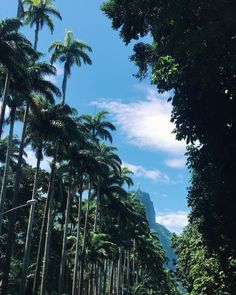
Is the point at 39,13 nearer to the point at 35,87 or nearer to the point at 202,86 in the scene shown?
the point at 35,87

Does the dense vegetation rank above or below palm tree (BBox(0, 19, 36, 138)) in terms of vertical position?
below

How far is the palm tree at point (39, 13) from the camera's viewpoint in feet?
144

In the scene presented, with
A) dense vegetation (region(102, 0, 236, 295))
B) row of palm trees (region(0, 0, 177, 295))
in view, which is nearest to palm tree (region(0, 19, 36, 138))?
row of palm trees (region(0, 0, 177, 295))

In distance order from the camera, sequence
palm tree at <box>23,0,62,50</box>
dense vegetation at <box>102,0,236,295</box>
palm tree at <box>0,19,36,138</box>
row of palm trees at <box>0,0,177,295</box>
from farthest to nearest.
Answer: palm tree at <box>23,0,62,50</box> → row of palm trees at <box>0,0,177,295</box> → palm tree at <box>0,19,36,138</box> → dense vegetation at <box>102,0,236,295</box>

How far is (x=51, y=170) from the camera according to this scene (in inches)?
1543

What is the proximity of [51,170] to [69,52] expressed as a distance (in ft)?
45.4

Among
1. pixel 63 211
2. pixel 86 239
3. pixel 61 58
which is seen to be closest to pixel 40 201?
pixel 63 211

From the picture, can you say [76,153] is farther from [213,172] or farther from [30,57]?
[213,172]

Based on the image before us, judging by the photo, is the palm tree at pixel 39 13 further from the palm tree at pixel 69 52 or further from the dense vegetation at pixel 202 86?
the dense vegetation at pixel 202 86

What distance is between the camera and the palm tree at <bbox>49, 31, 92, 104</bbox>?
4628 cm

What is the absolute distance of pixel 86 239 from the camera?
159 feet

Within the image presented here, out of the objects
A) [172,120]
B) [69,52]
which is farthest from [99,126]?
[172,120]

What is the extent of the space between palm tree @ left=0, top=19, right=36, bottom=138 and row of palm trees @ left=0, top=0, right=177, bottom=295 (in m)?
0.06

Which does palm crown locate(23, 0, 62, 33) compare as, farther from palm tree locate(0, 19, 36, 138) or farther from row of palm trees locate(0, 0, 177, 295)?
palm tree locate(0, 19, 36, 138)
